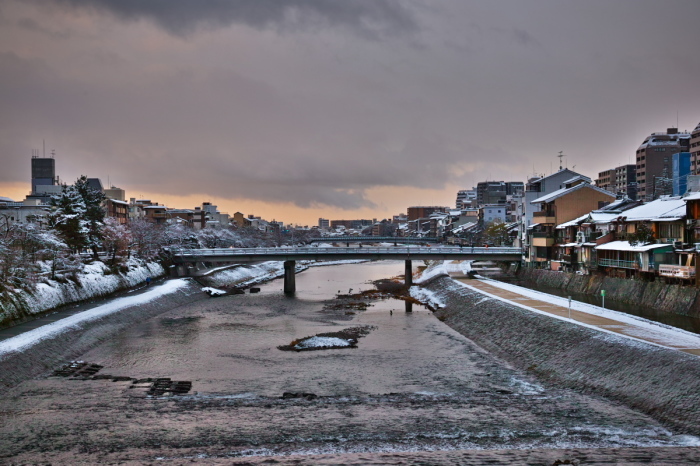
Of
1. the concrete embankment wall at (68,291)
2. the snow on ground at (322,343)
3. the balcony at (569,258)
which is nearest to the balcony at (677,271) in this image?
the balcony at (569,258)

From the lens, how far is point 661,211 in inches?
1763

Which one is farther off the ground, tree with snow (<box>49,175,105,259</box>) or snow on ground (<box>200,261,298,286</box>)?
tree with snow (<box>49,175,105,259</box>)

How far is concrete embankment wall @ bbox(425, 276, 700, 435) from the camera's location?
64.5 feet

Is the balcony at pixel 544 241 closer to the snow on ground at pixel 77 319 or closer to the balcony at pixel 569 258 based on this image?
the balcony at pixel 569 258

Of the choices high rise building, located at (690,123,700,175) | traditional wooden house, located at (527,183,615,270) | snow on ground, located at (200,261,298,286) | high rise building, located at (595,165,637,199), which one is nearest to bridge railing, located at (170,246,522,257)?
traditional wooden house, located at (527,183,615,270)

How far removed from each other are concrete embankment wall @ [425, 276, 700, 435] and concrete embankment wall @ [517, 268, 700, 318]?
34.9 ft

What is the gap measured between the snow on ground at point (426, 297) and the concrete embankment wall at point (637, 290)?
12.8m

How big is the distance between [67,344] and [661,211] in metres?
46.5

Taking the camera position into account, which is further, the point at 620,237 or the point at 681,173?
the point at 681,173

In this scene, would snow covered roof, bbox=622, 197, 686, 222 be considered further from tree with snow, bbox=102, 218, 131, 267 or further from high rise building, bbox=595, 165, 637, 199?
high rise building, bbox=595, 165, 637, 199

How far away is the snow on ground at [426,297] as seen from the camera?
51.9 metres

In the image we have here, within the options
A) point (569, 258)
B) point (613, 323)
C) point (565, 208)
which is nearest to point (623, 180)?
point (565, 208)

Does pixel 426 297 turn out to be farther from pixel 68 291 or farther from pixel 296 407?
pixel 296 407

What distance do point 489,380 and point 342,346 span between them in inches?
427
